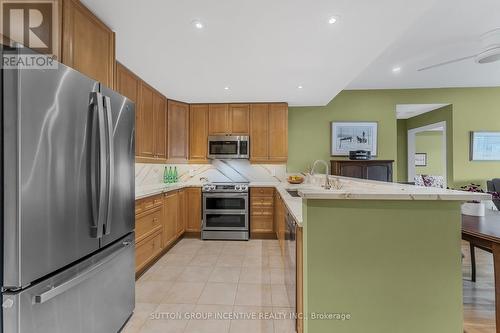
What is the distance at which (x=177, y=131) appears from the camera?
166 inches

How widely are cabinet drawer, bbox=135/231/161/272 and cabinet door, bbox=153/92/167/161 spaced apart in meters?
1.29

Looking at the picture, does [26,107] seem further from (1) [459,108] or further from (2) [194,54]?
(1) [459,108]

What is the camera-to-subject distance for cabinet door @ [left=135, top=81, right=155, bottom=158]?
10.5 feet

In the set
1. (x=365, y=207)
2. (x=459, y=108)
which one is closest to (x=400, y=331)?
(x=365, y=207)

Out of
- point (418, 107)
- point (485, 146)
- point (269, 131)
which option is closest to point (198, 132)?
point (269, 131)

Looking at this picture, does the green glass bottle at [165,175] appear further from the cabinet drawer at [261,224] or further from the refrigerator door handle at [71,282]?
the refrigerator door handle at [71,282]

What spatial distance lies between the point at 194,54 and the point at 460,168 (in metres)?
5.49

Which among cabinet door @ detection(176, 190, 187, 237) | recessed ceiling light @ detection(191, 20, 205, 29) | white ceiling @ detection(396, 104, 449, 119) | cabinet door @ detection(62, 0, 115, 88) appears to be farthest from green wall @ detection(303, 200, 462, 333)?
white ceiling @ detection(396, 104, 449, 119)

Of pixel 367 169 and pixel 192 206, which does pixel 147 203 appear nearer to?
pixel 192 206

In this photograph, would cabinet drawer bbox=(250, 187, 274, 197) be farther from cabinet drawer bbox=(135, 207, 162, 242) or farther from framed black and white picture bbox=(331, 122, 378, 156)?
framed black and white picture bbox=(331, 122, 378, 156)

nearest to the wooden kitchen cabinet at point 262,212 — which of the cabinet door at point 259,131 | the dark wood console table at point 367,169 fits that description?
the cabinet door at point 259,131

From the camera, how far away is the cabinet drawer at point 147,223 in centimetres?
257

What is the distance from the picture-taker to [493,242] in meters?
1.55

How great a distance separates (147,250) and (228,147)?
84.6 inches
